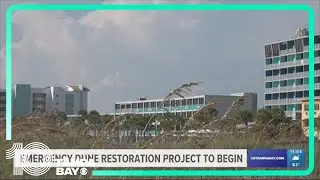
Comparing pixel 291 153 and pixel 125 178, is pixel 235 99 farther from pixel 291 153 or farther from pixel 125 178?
pixel 125 178

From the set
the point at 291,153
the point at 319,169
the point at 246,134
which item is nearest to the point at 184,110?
the point at 246,134

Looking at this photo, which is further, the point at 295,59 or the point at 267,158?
the point at 295,59

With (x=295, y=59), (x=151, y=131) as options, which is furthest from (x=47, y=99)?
(x=295, y=59)

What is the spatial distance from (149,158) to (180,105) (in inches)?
30.4

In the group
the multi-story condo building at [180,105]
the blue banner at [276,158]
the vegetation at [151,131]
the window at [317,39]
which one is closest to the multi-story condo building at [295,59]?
the window at [317,39]

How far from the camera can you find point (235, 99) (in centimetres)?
643

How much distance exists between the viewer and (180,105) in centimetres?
646

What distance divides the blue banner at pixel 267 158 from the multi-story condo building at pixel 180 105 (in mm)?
622

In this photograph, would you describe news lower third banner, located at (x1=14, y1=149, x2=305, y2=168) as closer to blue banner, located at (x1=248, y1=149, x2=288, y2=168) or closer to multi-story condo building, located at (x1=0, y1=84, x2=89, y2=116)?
blue banner, located at (x1=248, y1=149, x2=288, y2=168)

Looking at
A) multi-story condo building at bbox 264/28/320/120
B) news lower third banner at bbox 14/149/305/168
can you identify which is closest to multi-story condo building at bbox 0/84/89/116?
news lower third banner at bbox 14/149/305/168

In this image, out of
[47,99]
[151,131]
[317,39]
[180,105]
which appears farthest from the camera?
[317,39]

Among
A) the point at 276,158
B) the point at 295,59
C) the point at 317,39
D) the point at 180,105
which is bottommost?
the point at 276,158

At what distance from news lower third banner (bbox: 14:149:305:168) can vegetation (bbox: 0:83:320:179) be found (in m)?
0.12

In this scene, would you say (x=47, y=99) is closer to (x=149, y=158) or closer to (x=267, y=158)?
(x=149, y=158)
